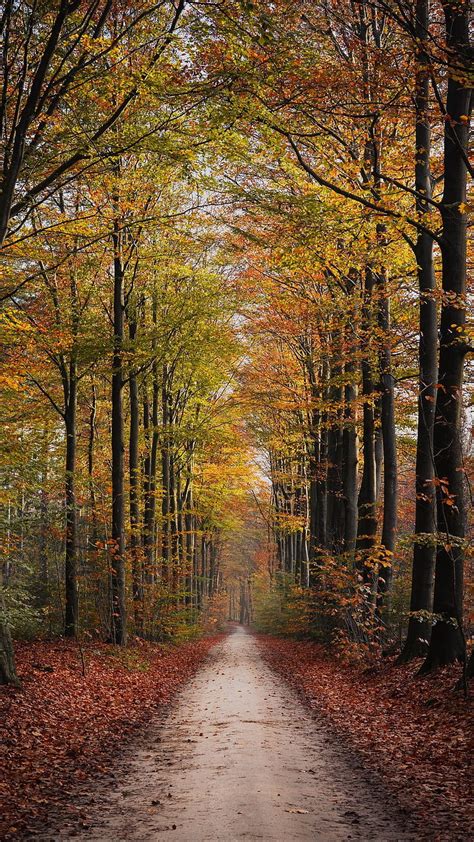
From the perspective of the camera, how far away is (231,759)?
658 cm

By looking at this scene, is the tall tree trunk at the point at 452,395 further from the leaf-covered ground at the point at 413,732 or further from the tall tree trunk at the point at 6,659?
the tall tree trunk at the point at 6,659

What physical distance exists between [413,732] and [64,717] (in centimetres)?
452

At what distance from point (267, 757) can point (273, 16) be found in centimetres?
902

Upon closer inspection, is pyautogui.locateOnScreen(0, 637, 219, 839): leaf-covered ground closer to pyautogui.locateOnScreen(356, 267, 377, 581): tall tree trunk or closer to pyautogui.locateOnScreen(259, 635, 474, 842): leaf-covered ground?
pyautogui.locateOnScreen(259, 635, 474, 842): leaf-covered ground

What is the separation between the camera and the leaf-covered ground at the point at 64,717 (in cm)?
555

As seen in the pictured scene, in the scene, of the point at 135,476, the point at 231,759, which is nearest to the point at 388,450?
the point at 135,476

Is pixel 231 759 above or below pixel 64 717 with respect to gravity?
above

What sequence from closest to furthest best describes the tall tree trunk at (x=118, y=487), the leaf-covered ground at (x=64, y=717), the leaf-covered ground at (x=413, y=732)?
the leaf-covered ground at (x=413, y=732), the leaf-covered ground at (x=64, y=717), the tall tree trunk at (x=118, y=487)

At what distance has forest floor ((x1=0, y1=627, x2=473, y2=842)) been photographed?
15.4 feet

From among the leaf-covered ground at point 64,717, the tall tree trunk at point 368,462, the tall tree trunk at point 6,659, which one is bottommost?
the leaf-covered ground at point 64,717

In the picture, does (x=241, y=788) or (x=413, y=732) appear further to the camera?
(x=413, y=732)

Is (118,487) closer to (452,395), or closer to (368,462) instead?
(368,462)

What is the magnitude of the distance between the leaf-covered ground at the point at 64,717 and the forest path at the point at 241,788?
0.44 meters

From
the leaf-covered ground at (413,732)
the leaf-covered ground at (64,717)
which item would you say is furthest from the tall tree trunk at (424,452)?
the leaf-covered ground at (64,717)
